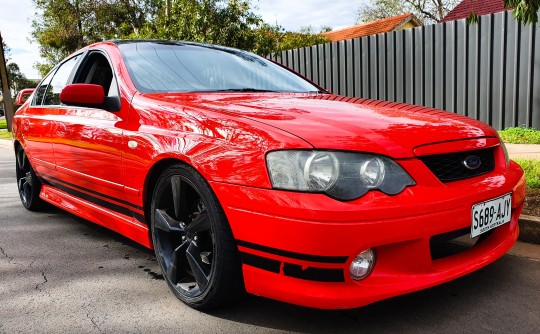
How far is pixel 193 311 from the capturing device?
92.6 inches

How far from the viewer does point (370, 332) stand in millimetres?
2064

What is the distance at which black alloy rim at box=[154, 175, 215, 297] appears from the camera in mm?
2312

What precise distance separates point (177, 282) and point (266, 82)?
59.5 inches

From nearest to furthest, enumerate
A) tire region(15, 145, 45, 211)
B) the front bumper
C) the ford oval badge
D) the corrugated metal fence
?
the front bumper
the ford oval badge
tire region(15, 145, 45, 211)
the corrugated metal fence

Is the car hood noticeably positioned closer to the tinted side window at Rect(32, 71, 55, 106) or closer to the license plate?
the license plate

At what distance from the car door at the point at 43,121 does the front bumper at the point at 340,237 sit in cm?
231

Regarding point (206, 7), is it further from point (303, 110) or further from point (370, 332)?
point (370, 332)

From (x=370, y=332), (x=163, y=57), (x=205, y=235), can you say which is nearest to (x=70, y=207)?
(x=163, y=57)

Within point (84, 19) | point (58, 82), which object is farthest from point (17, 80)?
point (58, 82)

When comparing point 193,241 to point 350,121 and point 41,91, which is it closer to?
point 350,121

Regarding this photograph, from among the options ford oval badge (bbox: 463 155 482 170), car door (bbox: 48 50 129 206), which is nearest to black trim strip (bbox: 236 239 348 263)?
ford oval badge (bbox: 463 155 482 170)

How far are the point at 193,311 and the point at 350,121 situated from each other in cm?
119

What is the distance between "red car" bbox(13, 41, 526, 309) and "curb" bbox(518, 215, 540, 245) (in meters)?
0.83

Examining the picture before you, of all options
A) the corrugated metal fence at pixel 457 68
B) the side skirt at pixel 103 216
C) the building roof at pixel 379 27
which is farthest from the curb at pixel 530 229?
the building roof at pixel 379 27
